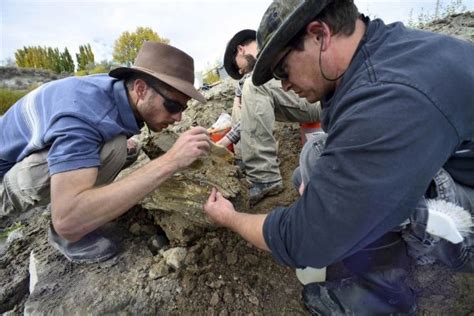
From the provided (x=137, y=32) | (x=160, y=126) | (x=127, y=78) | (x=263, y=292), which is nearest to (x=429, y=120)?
(x=263, y=292)

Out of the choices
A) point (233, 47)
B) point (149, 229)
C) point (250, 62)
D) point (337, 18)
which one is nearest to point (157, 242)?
point (149, 229)

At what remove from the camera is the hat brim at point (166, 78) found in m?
1.94

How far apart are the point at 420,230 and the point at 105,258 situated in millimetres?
1933

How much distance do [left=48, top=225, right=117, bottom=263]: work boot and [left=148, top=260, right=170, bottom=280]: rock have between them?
1.16 feet

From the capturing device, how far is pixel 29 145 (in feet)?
6.14

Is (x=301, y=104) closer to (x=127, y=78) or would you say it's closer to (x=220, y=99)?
(x=127, y=78)

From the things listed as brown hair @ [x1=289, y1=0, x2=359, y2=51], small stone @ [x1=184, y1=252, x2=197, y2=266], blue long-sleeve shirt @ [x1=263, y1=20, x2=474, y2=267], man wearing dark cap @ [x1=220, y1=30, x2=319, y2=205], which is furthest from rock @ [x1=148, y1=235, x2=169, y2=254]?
brown hair @ [x1=289, y1=0, x2=359, y2=51]

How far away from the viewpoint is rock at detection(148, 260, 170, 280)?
2.00 meters

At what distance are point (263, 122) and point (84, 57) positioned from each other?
3418 centimetres

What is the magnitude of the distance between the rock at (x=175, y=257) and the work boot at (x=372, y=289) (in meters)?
0.85

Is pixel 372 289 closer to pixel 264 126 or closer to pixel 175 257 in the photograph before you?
pixel 175 257

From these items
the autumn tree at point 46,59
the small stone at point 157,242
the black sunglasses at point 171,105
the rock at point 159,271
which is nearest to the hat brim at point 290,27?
the black sunglasses at point 171,105

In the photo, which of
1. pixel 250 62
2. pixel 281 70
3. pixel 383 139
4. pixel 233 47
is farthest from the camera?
pixel 233 47

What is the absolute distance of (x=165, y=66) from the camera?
205 cm
